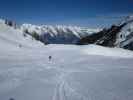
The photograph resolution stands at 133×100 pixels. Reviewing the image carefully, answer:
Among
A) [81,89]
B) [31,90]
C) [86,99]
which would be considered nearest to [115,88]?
[81,89]

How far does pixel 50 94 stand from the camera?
35.1 feet

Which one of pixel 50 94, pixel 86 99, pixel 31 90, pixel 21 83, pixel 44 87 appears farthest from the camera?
pixel 21 83

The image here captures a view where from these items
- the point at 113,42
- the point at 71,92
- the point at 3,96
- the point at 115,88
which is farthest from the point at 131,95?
the point at 113,42

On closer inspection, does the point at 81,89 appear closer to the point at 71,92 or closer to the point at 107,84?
the point at 71,92

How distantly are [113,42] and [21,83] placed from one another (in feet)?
519

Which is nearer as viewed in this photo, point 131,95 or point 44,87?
point 131,95

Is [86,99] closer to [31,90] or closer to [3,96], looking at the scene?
[31,90]

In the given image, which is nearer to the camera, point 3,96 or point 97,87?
point 3,96

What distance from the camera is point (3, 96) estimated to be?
33.8 ft

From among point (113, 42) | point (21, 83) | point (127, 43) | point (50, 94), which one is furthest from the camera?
point (113, 42)

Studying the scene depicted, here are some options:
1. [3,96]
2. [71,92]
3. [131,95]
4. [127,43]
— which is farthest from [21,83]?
[127,43]

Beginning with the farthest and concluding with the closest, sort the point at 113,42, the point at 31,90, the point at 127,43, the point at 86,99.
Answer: the point at 113,42 < the point at 127,43 < the point at 31,90 < the point at 86,99

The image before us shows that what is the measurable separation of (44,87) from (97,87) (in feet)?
12.7

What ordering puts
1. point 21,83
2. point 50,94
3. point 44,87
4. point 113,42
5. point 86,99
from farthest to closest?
1. point 113,42
2. point 21,83
3. point 44,87
4. point 50,94
5. point 86,99
